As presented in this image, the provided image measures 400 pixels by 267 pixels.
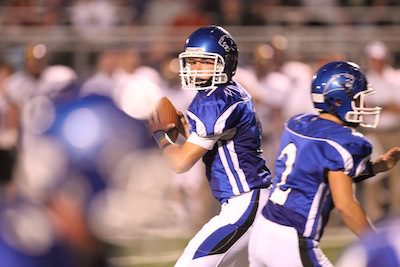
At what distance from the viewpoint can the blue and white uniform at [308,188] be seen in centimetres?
452

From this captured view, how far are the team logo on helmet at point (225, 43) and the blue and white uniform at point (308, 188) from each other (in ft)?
1.87

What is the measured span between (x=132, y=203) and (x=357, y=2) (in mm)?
8620

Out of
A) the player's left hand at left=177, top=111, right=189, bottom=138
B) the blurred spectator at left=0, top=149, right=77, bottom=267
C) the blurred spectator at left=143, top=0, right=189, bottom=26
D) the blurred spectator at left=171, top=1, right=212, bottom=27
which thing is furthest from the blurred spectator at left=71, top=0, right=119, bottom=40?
the blurred spectator at left=0, top=149, right=77, bottom=267

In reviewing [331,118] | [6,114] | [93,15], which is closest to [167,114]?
[331,118]

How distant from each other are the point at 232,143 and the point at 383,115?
16.6ft

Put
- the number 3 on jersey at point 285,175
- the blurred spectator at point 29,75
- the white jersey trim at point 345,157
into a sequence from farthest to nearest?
the blurred spectator at point 29,75
the number 3 on jersey at point 285,175
the white jersey trim at point 345,157

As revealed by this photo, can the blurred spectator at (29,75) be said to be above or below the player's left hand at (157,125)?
below

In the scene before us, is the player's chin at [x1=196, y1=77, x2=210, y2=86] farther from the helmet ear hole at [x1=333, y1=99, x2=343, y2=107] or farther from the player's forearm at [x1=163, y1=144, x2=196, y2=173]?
the helmet ear hole at [x1=333, y1=99, x2=343, y2=107]

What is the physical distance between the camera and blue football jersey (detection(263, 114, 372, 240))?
178 inches

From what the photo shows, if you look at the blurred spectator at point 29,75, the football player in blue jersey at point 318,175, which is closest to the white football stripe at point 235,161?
the football player in blue jersey at point 318,175

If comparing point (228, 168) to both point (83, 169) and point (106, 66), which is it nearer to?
point (83, 169)

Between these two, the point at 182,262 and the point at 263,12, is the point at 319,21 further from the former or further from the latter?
the point at 182,262

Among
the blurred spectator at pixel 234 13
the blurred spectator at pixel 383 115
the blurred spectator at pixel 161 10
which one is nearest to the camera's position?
the blurred spectator at pixel 383 115

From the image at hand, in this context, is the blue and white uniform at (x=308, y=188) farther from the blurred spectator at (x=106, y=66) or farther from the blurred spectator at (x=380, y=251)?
the blurred spectator at (x=106, y=66)
